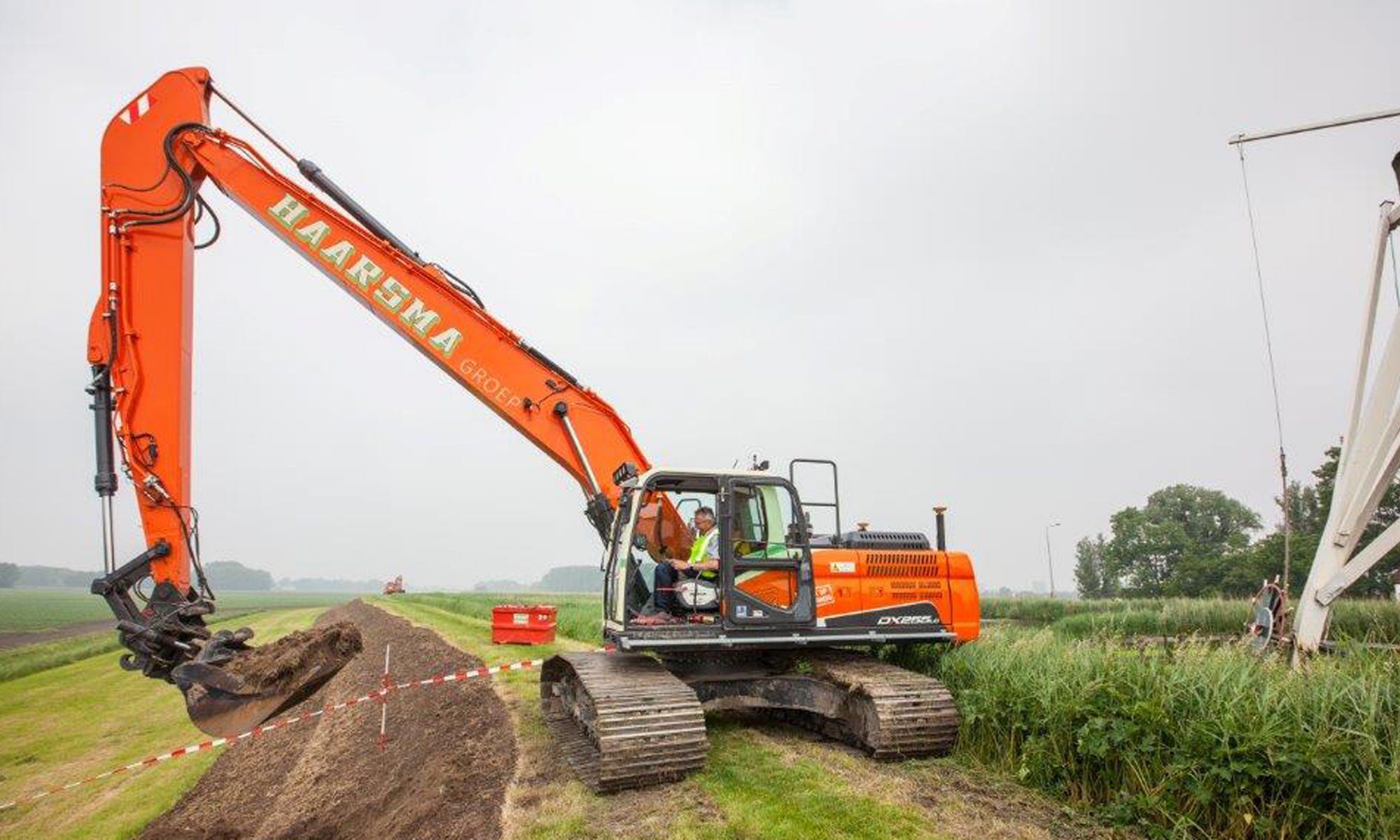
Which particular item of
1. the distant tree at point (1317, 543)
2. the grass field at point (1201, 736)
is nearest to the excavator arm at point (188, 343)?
the grass field at point (1201, 736)

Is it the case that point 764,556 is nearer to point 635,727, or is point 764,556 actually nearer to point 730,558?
point 730,558

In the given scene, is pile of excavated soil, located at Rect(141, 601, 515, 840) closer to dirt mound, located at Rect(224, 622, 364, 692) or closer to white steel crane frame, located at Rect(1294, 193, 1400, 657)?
dirt mound, located at Rect(224, 622, 364, 692)

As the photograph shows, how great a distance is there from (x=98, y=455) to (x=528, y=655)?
1080cm

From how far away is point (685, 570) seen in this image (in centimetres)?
781

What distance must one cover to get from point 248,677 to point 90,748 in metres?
11.2

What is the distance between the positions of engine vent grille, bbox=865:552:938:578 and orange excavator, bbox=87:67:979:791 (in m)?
0.02

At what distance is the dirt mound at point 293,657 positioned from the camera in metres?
6.74

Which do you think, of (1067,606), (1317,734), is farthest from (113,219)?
(1067,606)

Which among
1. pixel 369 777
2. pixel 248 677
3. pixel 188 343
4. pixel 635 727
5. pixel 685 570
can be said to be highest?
pixel 188 343

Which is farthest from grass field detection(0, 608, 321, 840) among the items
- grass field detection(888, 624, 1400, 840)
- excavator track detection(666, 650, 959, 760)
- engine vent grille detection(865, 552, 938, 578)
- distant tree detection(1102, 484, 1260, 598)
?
distant tree detection(1102, 484, 1260, 598)

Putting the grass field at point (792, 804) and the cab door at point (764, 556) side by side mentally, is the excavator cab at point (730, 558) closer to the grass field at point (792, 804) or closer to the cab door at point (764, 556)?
the cab door at point (764, 556)

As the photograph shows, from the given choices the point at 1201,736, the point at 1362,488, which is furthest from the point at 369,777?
the point at 1362,488

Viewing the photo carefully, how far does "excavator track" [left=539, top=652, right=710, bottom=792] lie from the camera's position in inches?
251

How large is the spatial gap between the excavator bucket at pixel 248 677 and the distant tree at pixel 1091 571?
83606 millimetres
